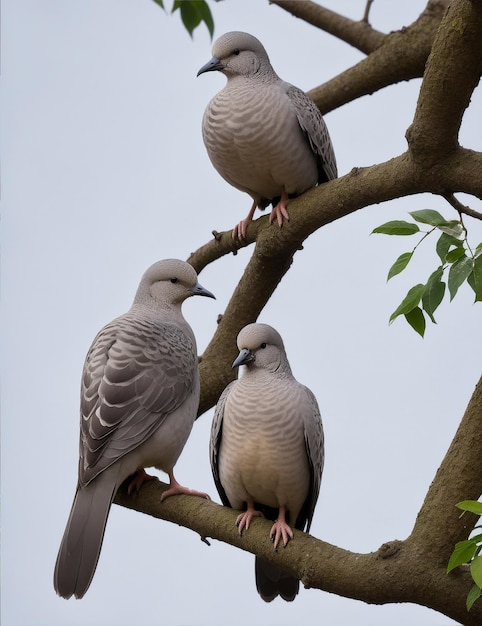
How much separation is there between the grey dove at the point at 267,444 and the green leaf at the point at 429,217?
3.67 ft

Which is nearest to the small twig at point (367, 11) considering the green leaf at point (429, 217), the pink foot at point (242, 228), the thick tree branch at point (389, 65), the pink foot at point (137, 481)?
the thick tree branch at point (389, 65)

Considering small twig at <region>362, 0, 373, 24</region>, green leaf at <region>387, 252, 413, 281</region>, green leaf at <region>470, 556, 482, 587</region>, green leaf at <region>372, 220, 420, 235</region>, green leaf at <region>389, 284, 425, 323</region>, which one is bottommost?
green leaf at <region>470, 556, 482, 587</region>

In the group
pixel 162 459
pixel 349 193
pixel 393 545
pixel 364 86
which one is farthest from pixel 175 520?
pixel 364 86

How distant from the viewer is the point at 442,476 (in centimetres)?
376

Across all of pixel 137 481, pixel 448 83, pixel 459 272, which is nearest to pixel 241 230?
pixel 137 481

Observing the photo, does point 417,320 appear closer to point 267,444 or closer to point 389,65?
point 267,444

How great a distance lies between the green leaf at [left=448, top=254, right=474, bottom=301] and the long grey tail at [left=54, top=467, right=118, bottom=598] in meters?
1.62

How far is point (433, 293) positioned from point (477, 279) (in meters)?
0.15

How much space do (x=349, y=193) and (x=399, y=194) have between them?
0.26m

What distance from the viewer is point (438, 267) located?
347 centimetres

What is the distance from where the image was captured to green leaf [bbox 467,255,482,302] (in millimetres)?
3332

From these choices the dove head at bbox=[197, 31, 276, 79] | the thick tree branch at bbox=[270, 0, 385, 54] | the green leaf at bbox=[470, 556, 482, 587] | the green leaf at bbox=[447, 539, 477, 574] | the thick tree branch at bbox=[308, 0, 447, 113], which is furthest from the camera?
the thick tree branch at bbox=[270, 0, 385, 54]

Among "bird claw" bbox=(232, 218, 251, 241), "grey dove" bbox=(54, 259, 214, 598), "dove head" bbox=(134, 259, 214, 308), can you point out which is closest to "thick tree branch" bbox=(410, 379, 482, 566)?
"grey dove" bbox=(54, 259, 214, 598)

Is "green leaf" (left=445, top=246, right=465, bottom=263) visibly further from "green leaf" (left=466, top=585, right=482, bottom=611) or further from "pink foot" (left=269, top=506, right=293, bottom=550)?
"pink foot" (left=269, top=506, right=293, bottom=550)
